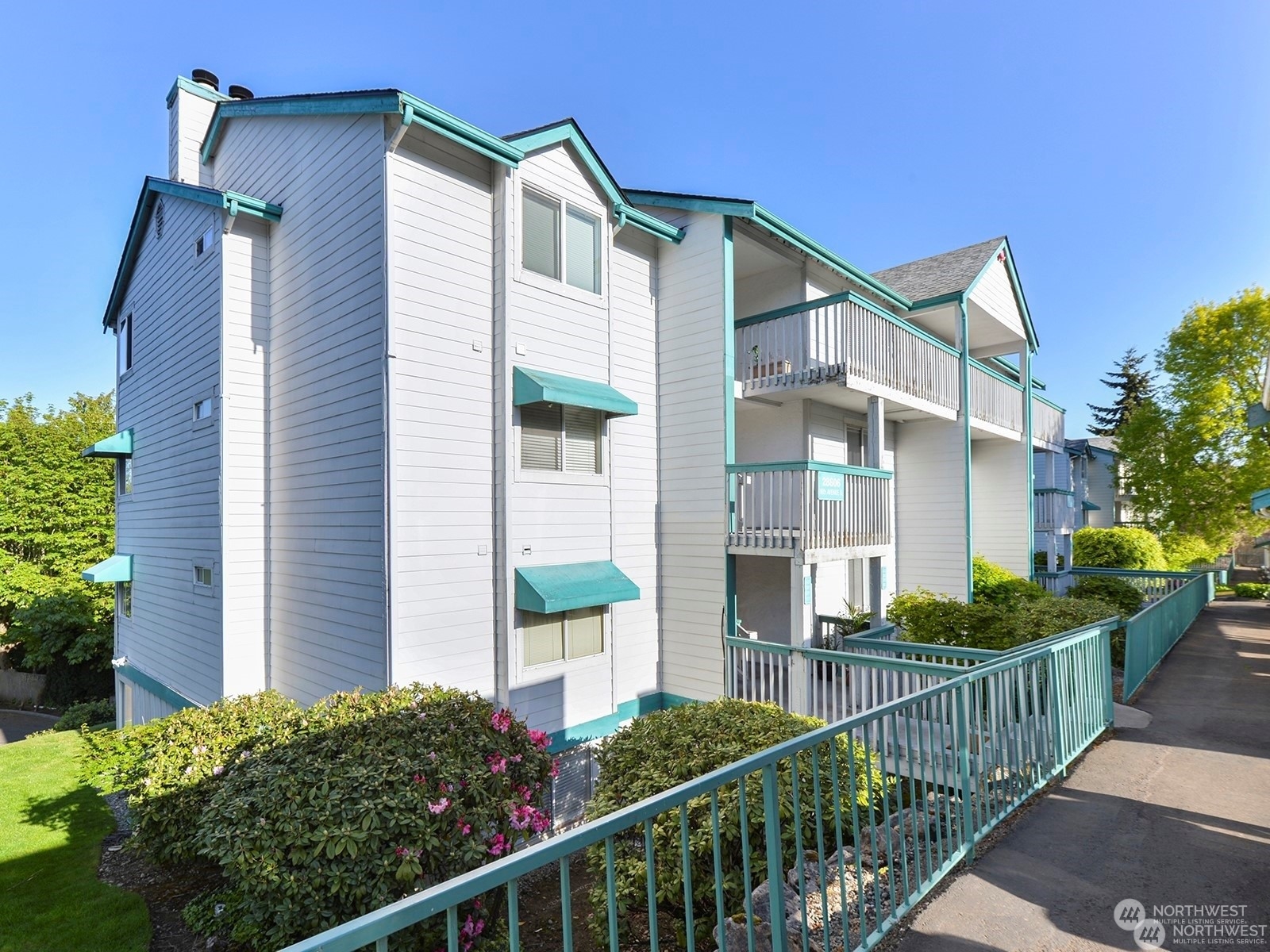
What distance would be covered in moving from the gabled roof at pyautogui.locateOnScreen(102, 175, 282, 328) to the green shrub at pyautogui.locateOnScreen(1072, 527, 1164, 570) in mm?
25621

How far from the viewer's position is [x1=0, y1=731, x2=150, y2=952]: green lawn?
605 cm

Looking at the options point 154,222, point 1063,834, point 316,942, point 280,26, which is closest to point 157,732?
point 316,942

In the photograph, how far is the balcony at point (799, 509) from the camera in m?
9.09

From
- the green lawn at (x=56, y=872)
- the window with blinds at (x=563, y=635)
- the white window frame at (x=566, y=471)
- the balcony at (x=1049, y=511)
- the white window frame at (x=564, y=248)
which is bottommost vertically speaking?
the green lawn at (x=56, y=872)

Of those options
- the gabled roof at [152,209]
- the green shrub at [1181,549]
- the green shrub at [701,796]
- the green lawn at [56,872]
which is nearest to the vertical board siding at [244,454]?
the gabled roof at [152,209]

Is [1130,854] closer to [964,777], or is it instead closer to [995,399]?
[964,777]

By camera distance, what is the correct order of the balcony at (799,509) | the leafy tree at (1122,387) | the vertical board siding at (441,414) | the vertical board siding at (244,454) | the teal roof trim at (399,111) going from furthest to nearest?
the leafy tree at (1122,387), the balcony at (799,509), the vertical board siding at (244,454), the vertical board siding at (441,414), the teal roof trim at (399,111)

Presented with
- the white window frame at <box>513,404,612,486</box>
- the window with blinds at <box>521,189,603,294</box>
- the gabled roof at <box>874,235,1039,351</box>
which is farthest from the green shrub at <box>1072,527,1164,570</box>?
the window with blinds at <box>521,189,603,294</box>

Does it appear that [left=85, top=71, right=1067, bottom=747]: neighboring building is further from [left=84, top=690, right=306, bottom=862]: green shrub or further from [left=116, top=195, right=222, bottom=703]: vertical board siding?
[left=84, top=690, right=306, bottom=862]: green shrub

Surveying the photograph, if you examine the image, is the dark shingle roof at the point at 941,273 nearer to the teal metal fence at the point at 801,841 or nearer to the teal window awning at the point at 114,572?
the teal metal fence at the point at 801,841

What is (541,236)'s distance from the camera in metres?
8.64

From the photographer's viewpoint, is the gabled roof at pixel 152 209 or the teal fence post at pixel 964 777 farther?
the gabled roof at pixel 152 209

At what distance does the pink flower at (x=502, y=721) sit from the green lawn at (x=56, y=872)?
363cm

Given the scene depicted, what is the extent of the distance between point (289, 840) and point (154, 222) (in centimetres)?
1199
